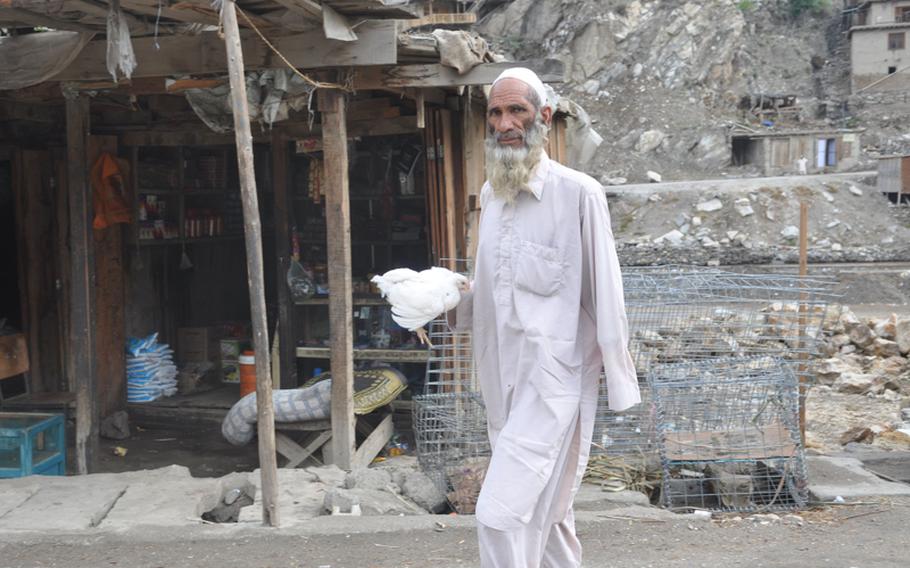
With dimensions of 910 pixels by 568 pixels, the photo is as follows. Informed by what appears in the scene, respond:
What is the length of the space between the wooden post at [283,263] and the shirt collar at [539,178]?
5422mm

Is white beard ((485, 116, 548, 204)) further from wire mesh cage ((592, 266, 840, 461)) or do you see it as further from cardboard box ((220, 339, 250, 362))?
cardboard box ((220, 339, 250, 362))

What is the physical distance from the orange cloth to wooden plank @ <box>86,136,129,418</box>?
18 centimetres

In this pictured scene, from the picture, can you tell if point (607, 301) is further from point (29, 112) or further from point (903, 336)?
point (903, 336)

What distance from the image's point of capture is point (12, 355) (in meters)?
7.68

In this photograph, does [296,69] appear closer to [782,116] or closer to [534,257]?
[534,257]

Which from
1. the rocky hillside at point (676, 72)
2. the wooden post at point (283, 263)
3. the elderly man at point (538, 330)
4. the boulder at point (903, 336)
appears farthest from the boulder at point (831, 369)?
the rocky hillside at point (676, 72)

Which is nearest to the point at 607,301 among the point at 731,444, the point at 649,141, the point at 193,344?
the point at 731,444

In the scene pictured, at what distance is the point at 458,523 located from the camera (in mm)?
5254

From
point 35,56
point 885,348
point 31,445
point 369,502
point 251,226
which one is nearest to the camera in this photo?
point 251,226

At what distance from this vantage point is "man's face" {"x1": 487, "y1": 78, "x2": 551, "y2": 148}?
329 cm

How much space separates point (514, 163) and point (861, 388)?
374 inches

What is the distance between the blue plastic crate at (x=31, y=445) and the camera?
655 centimetres

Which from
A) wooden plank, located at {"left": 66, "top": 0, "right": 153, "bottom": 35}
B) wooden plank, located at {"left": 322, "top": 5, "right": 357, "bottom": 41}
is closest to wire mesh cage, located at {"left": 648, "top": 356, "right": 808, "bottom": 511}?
wooden plank, located at {"left": 322, "top": 5, "right": 357, "bottom": 41}

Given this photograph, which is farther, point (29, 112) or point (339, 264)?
point (29, 112)
